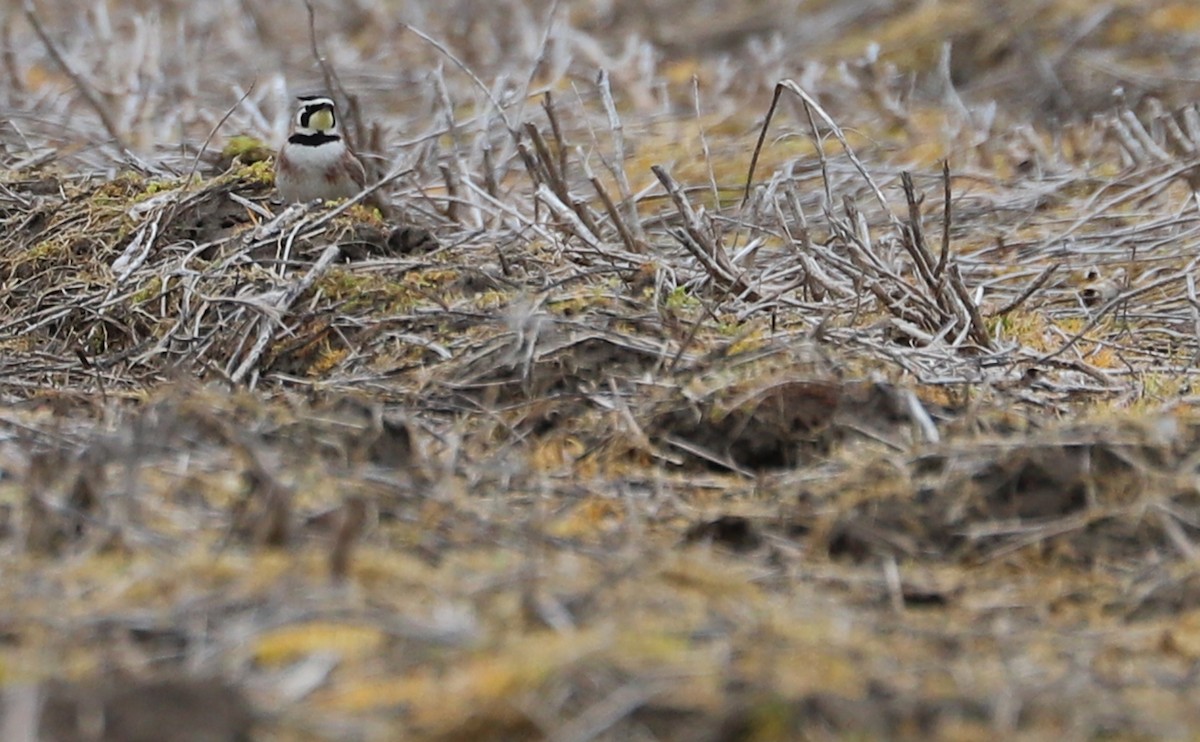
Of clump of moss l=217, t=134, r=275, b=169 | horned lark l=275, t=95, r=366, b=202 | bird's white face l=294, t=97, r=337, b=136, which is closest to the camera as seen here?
horned lark l=275, t=95, r=366, b=202

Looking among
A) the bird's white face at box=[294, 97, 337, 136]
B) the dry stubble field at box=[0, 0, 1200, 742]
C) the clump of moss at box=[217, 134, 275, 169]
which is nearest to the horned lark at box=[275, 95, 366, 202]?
the bird's white face at box=[294, 97, 337, 136]

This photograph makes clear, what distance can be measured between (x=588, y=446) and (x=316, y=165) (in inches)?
91.2

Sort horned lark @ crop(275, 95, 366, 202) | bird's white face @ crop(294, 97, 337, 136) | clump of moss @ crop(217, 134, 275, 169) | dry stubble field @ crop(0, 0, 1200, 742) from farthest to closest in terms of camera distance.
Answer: clump of moss @ crop(217, 134, 275, 169), bird's white face @ crop(294, 97, 337, 136), horned lark @ crop(275, 95, 366, 202), dry stubble field @ crop(0, 0, 1200, 742)

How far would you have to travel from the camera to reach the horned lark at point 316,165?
251 inches

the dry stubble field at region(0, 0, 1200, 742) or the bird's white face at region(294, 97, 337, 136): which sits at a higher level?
the bird's white face at region(294, 97, 337, 136)

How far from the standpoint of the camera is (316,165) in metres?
6.40

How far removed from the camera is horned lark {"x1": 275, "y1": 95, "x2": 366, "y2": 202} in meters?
6.38

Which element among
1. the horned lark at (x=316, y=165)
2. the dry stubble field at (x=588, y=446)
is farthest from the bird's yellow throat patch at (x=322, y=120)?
the dry stubble field at (x=588, y=446)

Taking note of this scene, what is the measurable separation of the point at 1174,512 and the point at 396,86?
8189 millimetres

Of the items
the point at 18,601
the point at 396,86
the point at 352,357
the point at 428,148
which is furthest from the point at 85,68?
the point at 18,601

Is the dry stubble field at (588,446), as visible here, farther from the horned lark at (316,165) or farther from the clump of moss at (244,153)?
the horned lark at (316,165)

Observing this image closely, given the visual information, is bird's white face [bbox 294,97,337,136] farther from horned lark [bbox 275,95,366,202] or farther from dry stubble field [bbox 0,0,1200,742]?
dry stubble field [bbox 0,0,1200,742]

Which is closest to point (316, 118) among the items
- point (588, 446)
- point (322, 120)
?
point (322, 120)

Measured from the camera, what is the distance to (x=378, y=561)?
338cm
